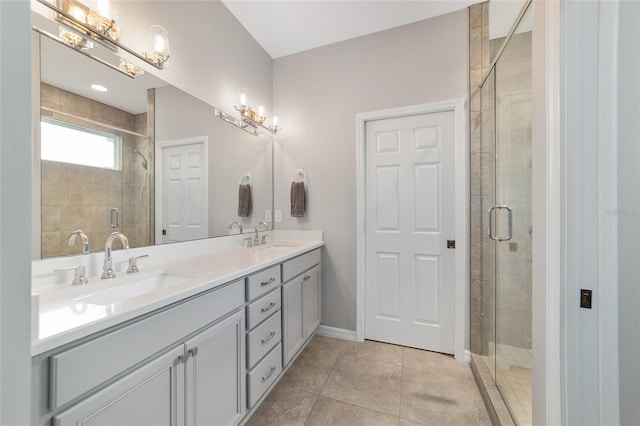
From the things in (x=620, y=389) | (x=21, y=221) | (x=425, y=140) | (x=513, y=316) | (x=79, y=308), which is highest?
(x=425, y=140)

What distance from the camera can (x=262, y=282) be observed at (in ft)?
4.95

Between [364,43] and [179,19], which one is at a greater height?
[364,43]

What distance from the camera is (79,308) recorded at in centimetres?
84

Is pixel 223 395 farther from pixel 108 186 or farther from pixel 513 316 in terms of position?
pixel 513 316

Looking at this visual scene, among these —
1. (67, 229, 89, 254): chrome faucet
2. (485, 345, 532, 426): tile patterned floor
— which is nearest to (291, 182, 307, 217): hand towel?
(67, 229, 89, 254): chrome faucet

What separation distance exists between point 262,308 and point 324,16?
2333 mm

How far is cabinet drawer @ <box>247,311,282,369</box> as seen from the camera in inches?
54.6


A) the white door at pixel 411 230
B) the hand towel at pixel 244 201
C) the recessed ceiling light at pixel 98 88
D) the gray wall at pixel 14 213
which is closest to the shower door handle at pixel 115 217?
the recessed ceiling light at pixel 98 88

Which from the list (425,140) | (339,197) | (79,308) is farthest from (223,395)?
(425,140)

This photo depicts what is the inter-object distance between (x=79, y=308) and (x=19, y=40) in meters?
0.82

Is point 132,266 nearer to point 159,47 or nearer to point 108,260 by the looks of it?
point 108,260

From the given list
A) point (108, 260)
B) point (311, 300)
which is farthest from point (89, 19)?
point (311, 300)

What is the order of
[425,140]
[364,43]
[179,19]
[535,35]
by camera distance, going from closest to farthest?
[535,35], [179,19], [425,140], [364,43]

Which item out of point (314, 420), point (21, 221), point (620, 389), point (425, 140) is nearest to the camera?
point (21, 221)
